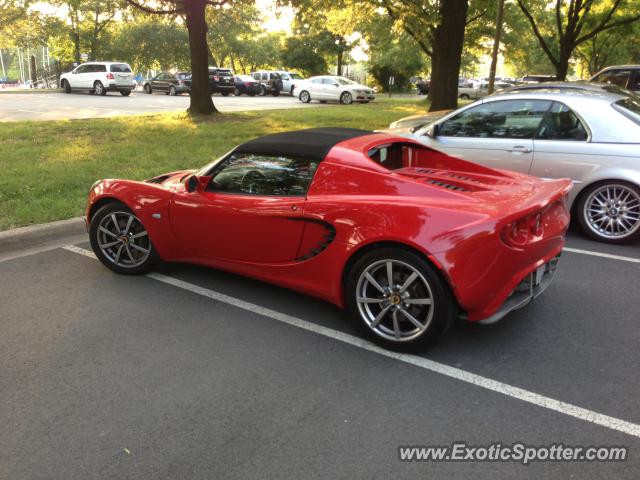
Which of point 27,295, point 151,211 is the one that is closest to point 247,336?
point 151,211

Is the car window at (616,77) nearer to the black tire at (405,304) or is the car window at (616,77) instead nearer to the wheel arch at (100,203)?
the black tire at (405,304)

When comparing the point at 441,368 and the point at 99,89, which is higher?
the point at 99,89

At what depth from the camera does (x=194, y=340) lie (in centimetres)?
360

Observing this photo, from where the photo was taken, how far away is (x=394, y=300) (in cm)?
336

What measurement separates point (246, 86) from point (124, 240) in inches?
1261

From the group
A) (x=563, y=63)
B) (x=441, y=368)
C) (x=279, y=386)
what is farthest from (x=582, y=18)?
(x=279, y=386)

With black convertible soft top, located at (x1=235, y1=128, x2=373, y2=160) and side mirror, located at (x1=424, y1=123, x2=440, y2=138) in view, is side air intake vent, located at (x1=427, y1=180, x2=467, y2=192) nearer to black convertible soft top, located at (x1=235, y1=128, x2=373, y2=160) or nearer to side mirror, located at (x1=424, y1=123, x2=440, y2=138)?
black convertible soft top, located at (x1=235, y1=128, x2=373, y2=160)

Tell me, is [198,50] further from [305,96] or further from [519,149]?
[305,96]

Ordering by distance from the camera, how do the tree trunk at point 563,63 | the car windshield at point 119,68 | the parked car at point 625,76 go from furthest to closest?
the car windshield at point 119,68, the tree trunk at point 563,63, the parked car at point 625,76

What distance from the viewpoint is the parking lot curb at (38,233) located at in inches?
214

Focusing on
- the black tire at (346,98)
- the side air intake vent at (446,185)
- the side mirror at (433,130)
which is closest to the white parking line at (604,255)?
the side mirror at (433,130)

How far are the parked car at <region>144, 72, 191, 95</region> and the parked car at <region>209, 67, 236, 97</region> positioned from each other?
161cm

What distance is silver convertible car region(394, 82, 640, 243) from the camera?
18.6ft

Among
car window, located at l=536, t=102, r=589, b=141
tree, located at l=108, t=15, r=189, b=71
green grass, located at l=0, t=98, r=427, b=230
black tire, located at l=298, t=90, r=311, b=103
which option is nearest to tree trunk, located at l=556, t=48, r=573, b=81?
black tire, located at l=298, t=90, r=311, b=103
